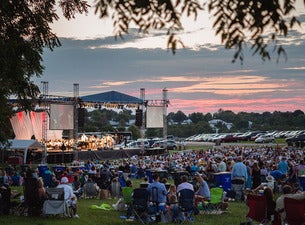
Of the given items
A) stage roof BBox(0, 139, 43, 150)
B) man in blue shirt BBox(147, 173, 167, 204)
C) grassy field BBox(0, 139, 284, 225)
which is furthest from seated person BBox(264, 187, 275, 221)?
stage roof BBox(0, 139, 43, 150)

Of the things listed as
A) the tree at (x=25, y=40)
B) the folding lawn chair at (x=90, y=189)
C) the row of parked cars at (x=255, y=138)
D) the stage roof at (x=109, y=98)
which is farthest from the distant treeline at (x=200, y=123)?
the tree at (x=25, y=40)

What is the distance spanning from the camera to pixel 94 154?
45312 millimetres

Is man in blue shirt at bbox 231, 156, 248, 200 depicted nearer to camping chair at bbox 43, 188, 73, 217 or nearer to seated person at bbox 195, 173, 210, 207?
seated person at bbox 195, 173, 210, 207

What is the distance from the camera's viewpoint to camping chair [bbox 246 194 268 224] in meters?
11.4

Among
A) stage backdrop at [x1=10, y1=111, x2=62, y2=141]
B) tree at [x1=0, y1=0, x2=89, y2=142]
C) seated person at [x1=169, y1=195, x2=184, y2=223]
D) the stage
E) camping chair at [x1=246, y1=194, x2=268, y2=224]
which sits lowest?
the stage

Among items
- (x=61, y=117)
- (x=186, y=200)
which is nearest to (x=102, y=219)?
(x=186, y=200)

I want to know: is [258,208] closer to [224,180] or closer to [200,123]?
[224,180]

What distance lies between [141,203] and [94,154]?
32.4 metres

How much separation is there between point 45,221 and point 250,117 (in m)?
147

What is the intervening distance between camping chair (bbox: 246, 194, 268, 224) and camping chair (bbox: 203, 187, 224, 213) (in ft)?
10.2

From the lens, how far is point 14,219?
13.7 meters

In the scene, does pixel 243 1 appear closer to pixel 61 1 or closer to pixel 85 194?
pixel 61 1

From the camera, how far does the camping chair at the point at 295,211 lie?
1034cm

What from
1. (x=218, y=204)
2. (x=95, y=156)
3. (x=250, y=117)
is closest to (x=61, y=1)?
(x=218, y=204)
